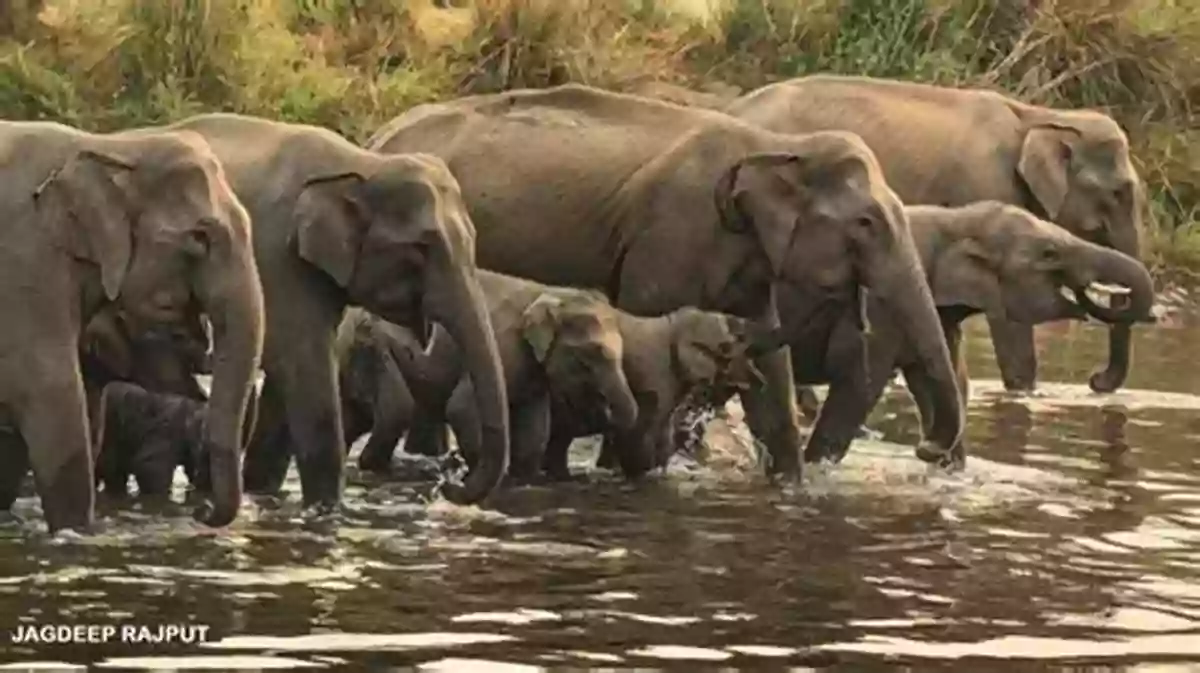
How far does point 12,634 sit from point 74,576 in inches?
39.5

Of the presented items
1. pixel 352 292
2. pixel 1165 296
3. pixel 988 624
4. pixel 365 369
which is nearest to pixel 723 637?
pixel 988 624

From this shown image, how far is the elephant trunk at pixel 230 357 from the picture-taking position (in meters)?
10.5

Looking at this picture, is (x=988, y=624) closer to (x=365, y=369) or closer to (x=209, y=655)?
(x=209, y=655)

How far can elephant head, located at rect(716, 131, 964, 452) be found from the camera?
12.8m

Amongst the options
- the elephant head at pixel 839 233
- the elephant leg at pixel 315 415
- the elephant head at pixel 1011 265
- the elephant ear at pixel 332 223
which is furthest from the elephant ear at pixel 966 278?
the elephant leg at pixel 315 415

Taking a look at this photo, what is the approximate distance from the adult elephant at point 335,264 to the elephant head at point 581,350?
0.82 meters

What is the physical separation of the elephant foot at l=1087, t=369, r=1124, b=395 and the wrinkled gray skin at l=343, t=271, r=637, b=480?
5053 millimetres

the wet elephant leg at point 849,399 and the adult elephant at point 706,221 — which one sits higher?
the adult elephant at point 706,221

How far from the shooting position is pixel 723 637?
9.36 meters

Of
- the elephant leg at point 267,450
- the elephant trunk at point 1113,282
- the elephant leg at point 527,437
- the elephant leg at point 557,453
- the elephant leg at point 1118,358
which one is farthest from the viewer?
the elephant leg at point 1118,358

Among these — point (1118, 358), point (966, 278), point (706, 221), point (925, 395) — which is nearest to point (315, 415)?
point (706, 221)

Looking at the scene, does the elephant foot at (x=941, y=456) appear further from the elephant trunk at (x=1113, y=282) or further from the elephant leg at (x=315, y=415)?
the elephant leg at (x=315, y=415)

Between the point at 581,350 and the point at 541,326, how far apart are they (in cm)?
21

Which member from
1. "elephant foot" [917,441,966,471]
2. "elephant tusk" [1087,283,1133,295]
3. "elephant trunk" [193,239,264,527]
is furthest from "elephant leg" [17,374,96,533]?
"elephant tusk" [1087,283,1133,295]
